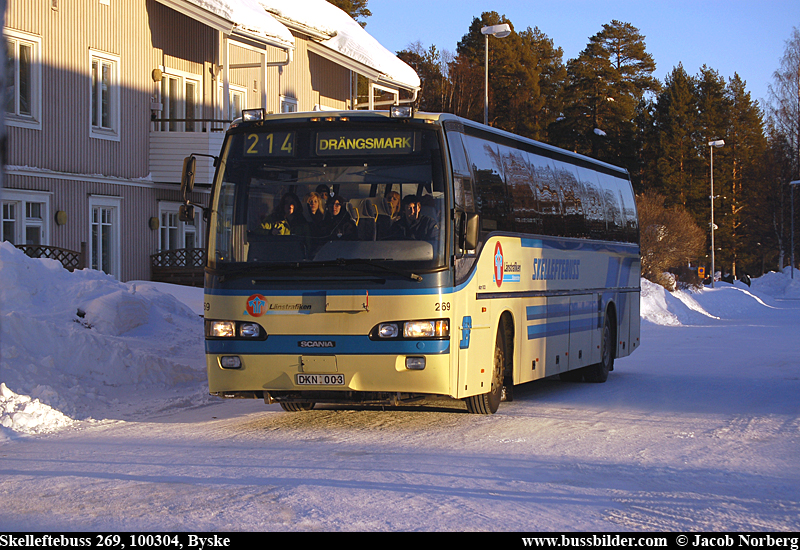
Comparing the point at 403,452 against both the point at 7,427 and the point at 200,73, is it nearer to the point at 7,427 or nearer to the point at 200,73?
the point at 7,427

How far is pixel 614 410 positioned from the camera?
12.6 meters

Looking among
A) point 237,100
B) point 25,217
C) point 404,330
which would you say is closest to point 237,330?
point 404,330

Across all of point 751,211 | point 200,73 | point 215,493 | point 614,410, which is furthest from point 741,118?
point 215,493

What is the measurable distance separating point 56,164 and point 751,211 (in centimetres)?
8410

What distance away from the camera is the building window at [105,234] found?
2588 centimetres

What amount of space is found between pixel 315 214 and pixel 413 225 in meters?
1.00

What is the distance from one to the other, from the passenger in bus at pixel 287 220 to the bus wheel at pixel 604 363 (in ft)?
25.7

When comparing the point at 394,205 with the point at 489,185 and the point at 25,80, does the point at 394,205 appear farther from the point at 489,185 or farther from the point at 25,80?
the point at 25,80

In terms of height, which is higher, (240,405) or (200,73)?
(200,73)

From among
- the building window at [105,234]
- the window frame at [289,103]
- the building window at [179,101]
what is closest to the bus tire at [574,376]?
the building window at [105,234]

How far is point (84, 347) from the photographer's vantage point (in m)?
13.8

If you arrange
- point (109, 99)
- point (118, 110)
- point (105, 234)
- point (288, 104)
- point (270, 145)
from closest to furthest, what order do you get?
point (270, 145), point (105, 234), point (109, 99), point (118, 110), point (288, 104)

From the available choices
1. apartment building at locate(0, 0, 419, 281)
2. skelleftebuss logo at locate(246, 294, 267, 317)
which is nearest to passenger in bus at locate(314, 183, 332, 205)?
skelleftebuss logo at locate(246, 294, 267, 317)

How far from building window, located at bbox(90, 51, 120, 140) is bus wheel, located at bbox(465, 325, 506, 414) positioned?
1696 cm
